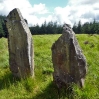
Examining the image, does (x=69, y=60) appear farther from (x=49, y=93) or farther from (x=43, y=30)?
(x=43, y=30)

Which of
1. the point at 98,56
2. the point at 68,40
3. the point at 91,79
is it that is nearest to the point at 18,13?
the point at 68,40

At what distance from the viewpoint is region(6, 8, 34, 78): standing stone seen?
36.4 feet

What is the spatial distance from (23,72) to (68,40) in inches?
132

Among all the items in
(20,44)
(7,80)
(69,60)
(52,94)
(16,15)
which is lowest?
(52,94)

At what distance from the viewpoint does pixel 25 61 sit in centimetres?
1123

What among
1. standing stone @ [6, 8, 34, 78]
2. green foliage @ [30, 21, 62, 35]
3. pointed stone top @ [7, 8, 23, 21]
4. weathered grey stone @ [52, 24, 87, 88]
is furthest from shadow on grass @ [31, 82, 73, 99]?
green foliage @ [30, 21, 62, 35]

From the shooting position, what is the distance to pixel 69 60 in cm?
953

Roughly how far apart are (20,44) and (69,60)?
9.95 feet

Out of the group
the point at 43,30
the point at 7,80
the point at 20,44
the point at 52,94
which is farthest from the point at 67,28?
the point at 43,30

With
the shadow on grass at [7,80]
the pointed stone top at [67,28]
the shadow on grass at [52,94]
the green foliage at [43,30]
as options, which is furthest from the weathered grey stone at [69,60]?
the green foliage at [43,30]

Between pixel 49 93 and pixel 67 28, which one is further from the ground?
pixel 67 28

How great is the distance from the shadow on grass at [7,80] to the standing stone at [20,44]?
0.34m

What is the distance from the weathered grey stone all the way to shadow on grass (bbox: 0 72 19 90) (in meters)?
2.65

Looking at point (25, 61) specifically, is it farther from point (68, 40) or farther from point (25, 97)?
point (68, 40)
